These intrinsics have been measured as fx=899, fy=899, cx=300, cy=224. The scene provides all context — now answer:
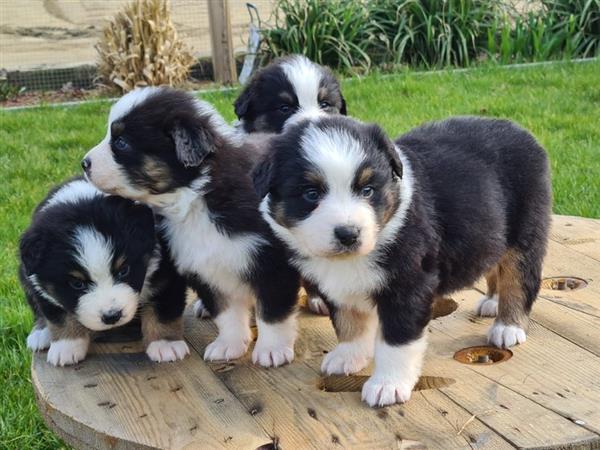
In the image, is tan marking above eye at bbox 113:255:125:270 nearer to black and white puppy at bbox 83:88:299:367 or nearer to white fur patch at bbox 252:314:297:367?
black and white puppy at bbox 83:88:299:367

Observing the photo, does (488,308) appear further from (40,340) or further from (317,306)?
(40,340)

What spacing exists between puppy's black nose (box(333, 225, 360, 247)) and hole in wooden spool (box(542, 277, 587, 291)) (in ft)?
5.83

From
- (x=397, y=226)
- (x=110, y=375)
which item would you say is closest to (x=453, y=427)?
(x=397, y=226)

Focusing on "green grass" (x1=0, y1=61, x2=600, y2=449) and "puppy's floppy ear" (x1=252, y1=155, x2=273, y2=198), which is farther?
"green grass" (x1=0, y1=61, x2=600, y2=449)

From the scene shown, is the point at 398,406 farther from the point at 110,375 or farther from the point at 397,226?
the point at 110,375

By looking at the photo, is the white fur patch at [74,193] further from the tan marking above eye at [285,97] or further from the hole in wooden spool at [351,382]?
the tan marking above eye at [285,97]

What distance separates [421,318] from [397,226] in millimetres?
347

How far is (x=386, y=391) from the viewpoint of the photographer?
3.22 metres

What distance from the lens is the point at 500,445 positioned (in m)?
2.90

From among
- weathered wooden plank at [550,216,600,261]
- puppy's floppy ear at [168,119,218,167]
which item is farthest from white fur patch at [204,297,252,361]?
weathered wooden plank at [550,216,600,261]

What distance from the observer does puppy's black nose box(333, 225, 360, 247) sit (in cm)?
294

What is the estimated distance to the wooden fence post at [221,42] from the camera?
11469mm

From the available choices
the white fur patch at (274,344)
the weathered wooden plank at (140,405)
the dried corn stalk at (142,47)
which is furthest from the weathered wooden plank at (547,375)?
the dried corn stalk at (142,47)

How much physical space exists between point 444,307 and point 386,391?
115 centimetres
